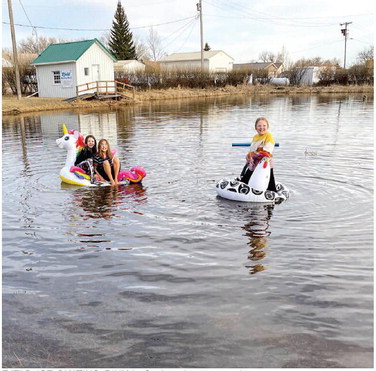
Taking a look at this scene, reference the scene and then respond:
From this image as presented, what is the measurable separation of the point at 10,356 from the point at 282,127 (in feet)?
58.1

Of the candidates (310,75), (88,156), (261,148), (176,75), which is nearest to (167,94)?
(176,75)

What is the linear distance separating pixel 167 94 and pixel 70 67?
11.7 metres

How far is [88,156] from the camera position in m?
10.3

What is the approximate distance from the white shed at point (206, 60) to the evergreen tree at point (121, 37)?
6845 millimetres

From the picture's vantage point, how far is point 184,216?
24.9ft

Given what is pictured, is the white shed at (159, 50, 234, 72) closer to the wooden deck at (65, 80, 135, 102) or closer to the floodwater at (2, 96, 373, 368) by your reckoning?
the wooden deck at (65, 80, 135, 102)

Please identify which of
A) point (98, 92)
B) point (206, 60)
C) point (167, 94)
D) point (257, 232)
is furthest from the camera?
point (206, 60)

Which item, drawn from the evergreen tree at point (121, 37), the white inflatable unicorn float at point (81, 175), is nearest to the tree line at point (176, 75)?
the evergreen tree at point (121, 37)

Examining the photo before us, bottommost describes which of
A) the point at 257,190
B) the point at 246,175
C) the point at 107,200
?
the point at 107,200

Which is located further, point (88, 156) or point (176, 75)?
point (176, 75)

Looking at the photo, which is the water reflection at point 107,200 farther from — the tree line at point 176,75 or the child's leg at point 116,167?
the tree line at point 176,75

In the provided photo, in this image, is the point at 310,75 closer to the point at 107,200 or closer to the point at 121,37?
the point at 121,37

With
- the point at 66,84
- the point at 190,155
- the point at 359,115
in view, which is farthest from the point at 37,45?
the point at 190,155

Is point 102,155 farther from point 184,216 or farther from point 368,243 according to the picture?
point 368,243
